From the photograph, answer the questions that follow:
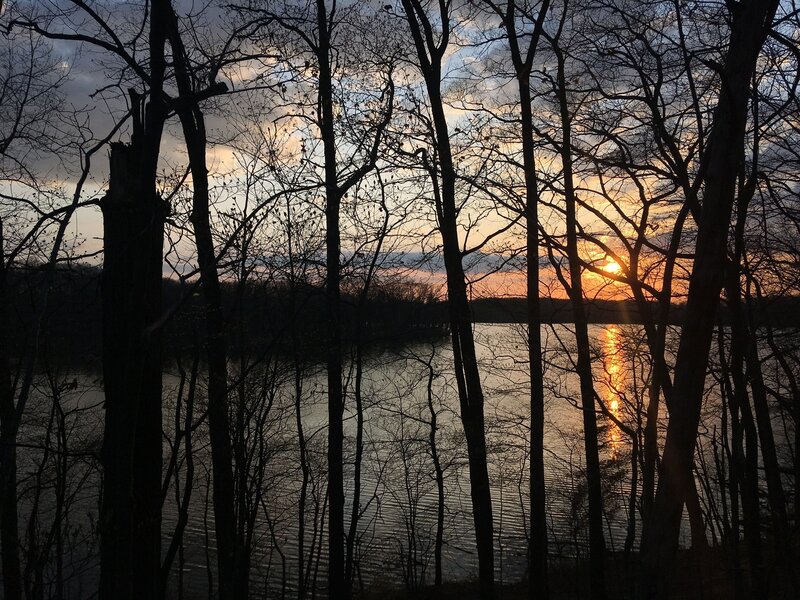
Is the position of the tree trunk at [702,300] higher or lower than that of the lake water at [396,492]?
higher

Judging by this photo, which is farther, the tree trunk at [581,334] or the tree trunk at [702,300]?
the tree trunk at [581,334]

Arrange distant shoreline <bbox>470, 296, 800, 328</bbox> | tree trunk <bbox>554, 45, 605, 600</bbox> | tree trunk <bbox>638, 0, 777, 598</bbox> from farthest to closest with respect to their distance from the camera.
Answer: distant shoreline <bbox>470, 296, 800, 328</bbox>
tree trunk <bbox>554, 45, 605, 600</bbox>
tree trunk <bbox>638, 0, 777, 598</bbox>

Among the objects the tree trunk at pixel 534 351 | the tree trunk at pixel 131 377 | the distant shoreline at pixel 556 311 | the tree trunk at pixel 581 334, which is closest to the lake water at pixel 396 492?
the distant shoreline at pixel 556 311

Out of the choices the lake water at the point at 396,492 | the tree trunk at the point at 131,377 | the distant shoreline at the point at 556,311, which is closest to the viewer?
the tree trunk at the point at 131,377

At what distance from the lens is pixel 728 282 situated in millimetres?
8680

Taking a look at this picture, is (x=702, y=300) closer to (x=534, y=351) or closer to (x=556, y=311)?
(x=534, y=351)

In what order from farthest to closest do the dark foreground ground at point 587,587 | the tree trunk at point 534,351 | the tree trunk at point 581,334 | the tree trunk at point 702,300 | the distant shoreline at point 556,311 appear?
1. the dark foreground ground at point 587,587
2. the distant shoreline at point 556,311
3. the tree trunk at point 581,334
4. the tree trunk at point 534,351
5. the tree trunk at point 702,300

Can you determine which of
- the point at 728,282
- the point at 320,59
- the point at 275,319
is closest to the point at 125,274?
the point at 728,282

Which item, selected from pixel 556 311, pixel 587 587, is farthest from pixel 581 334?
pixel 587 587

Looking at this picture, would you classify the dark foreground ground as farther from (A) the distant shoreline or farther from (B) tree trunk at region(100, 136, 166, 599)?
(B) tree trunk at region(100, 136, 166, 599)

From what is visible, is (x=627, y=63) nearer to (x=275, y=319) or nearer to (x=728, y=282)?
(x=728, y=282)

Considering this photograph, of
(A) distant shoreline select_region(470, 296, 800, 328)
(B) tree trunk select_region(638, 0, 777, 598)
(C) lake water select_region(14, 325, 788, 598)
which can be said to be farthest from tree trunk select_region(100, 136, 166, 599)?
(C) lake water select_region(14, 325, 788, 598)

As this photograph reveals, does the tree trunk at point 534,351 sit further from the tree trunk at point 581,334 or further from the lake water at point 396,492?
the lake water at point 396,492

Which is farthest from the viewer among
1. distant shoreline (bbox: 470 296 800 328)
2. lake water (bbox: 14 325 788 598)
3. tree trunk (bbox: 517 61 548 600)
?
lake water (bbox: 14 325 788 598)
